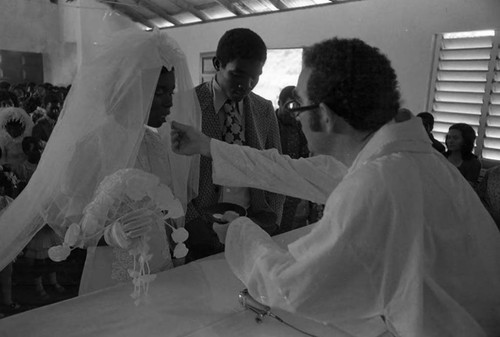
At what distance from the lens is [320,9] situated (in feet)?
18.3

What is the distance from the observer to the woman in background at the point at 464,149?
3932 mm

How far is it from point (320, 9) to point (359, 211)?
525 centimetres

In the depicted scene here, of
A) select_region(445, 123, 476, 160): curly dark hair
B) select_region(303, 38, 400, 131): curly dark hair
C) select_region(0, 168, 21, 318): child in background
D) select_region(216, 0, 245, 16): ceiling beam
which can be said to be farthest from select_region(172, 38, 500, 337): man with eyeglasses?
select_region(216, 0, 245, 16): ceiling beam

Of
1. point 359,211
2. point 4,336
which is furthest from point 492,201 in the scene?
point 4,336

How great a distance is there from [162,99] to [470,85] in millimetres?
3989

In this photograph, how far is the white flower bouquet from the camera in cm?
123

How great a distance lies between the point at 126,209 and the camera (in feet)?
4.28

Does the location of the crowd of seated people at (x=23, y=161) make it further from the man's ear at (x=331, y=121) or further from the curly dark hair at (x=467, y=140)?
the curly dark hair at (x=467, y=140)

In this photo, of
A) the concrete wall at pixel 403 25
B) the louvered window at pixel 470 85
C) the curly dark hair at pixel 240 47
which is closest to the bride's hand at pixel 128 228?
the curly dark hair at pixel 240 47

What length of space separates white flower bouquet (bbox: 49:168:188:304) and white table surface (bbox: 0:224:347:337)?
0.09 m

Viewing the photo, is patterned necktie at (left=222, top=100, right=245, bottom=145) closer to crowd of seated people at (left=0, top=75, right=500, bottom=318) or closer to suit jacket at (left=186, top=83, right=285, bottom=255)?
suit jacket at (left=186, top=83, right=285, bottom=255)

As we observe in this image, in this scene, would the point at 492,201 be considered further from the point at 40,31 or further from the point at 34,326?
the point at 40,31

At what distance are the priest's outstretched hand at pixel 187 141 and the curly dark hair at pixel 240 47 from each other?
537mm

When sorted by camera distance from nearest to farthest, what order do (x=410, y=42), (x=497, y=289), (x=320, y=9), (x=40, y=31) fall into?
(x=497, y=289) < (x=40, y=31) < (x=410, y=42) < (x=320, y=9)
